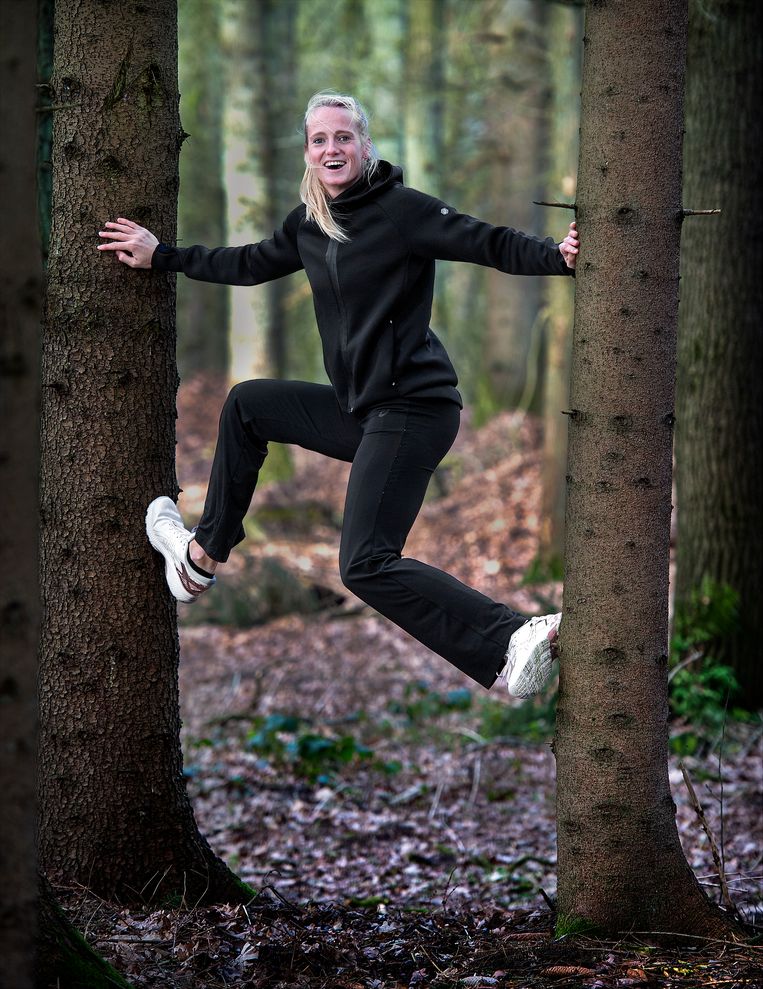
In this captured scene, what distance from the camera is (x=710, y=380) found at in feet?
22.1

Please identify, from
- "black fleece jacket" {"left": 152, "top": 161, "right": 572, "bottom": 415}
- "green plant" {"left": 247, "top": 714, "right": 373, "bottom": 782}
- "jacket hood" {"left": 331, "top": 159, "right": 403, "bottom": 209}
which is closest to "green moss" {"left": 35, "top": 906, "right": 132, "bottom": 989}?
"black fleece jacket" {"left": 152, "top": 161, "right": 572, "bottom": 415}

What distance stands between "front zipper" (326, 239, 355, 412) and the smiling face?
0.79 ft

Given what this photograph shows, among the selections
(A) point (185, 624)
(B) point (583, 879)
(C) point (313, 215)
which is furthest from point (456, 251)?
(A) point (185, 624)

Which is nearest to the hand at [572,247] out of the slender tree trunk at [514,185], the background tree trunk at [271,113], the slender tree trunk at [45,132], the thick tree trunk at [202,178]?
the slender tree trunk at [45,132]

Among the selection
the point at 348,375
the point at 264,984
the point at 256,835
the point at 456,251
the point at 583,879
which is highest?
the point at 456,251

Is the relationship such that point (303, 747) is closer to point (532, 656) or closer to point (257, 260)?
point (532, 656)

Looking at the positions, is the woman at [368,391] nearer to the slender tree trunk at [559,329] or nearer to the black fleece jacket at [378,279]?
the black fleece jacket at [378,279]

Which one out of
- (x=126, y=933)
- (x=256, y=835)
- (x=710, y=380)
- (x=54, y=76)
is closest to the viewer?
(x=126, y=933)

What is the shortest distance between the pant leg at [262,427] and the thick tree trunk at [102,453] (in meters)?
0.48

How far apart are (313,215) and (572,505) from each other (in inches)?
62.0

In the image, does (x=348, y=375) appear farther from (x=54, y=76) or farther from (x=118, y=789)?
(x=118, y=789)

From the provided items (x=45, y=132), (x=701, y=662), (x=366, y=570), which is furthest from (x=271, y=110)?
(x=366, y=570)

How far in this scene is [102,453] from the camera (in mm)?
3742

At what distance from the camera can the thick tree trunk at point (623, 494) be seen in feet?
10.6
